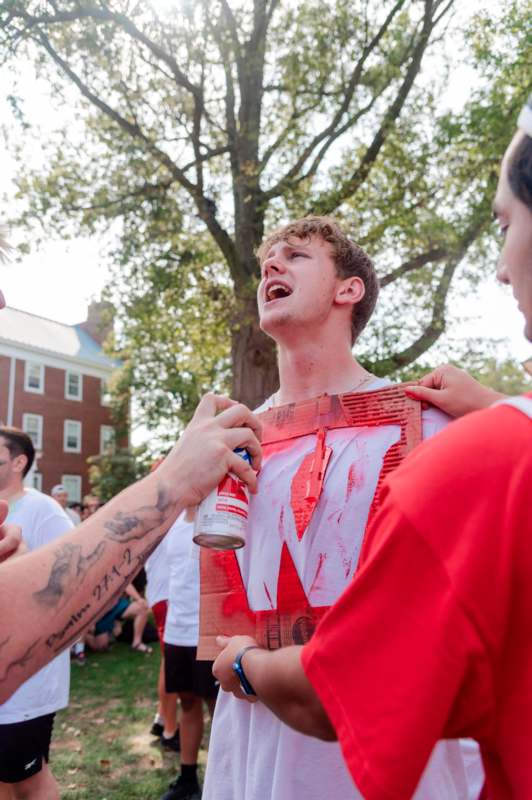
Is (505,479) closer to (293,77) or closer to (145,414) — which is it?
(293,77)

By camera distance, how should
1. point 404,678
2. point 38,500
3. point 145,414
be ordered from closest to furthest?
point 404,678 < point 38,500 < point 145,414

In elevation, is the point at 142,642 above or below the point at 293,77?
below

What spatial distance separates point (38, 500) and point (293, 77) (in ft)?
30.6

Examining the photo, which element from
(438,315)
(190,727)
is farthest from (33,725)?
(438,315)

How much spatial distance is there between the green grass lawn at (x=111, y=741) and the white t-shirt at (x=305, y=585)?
374 cm

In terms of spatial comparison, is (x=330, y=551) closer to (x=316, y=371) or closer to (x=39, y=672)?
(x=316, y=371)

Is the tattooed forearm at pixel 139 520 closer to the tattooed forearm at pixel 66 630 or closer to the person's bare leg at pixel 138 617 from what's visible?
the tattooed forearm at pixel 66 630

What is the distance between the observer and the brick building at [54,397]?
36.3m

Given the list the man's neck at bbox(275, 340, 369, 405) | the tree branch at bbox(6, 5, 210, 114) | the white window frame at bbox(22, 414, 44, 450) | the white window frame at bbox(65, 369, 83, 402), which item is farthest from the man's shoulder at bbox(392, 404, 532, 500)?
the white window frame at bbox(65, 369, 83, 402)

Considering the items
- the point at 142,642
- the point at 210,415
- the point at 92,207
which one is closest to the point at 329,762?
the point at 210,415

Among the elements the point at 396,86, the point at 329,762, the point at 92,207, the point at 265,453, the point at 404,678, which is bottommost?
the point at 329,762

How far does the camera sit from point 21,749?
4.00m

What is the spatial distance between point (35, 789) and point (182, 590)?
6.28 feet

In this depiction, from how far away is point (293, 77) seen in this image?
1125cm
